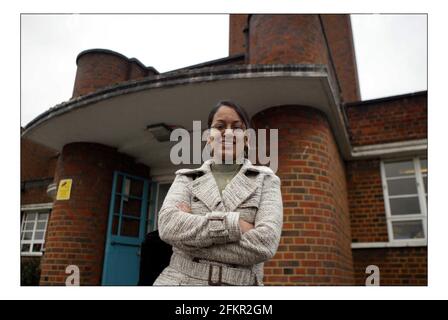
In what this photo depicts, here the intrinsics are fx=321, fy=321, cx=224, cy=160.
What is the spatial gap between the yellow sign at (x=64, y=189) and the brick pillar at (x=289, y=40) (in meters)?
3.20

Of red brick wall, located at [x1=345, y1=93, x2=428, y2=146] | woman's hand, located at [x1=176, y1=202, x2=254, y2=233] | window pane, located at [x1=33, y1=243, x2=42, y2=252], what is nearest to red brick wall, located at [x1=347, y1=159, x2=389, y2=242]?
red brick wall, located at [x1=345, y1=93, x2=428, y2=146]

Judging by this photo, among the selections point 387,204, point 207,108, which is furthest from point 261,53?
point 387,204

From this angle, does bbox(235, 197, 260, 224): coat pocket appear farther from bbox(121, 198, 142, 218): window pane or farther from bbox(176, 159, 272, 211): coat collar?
bbox(121, 198, 142, 218): window pane

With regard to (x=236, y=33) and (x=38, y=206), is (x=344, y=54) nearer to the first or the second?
(x=236, y=33)

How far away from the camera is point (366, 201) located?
4859mm

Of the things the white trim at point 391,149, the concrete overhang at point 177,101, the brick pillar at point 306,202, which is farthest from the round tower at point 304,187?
the white trim at point 391,149

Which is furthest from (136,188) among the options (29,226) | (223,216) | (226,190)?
(29,226)

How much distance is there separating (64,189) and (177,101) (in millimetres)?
2447

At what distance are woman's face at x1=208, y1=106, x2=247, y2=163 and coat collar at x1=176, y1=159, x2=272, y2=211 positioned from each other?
80 millimetres

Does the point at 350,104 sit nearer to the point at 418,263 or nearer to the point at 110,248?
the point at 418,263

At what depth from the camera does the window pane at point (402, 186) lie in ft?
15.8
